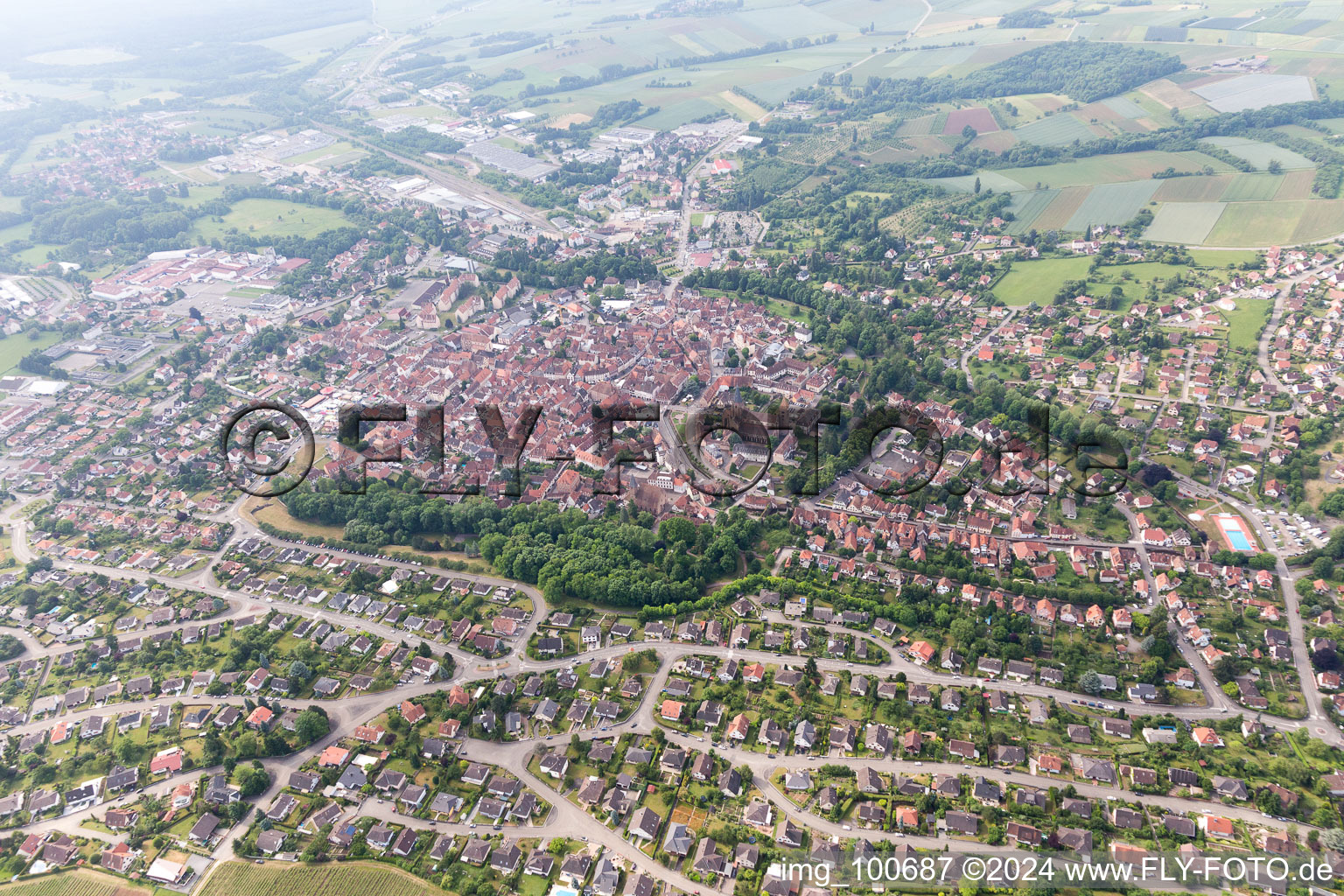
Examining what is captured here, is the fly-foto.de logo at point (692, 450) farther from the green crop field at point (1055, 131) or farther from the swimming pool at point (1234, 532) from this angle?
the green crop field at point (1055, 131)

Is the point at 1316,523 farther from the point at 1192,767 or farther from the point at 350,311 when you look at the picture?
the point at 350,311

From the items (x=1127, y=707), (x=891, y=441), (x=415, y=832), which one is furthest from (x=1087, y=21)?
(x=415, y=832)

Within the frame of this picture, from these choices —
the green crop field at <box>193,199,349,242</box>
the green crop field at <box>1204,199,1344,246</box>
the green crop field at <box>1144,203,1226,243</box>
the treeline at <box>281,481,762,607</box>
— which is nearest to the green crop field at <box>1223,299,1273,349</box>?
the green crop field at <box>1204,199,1344,246</box>

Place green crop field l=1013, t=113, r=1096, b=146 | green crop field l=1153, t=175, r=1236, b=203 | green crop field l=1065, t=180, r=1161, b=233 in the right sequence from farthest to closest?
green crop field l=1013, t=113, r=1096, b=146
green crop field l=1153, t=175, r=1236, b=203
green crop field l=1065, t=180, r=1161, b=233

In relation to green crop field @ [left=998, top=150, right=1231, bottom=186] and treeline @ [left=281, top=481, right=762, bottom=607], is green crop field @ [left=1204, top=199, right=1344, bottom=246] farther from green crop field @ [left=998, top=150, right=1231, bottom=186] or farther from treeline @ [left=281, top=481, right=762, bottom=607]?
treeline @ [left=281, top=481, right=762, bottom=607]

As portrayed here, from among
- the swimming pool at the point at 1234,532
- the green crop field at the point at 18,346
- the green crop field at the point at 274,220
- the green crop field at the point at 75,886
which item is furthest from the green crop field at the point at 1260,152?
the green crop field at the point at 18,346

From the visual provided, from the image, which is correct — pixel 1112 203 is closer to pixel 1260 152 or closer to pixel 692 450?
pixel 1260 152
